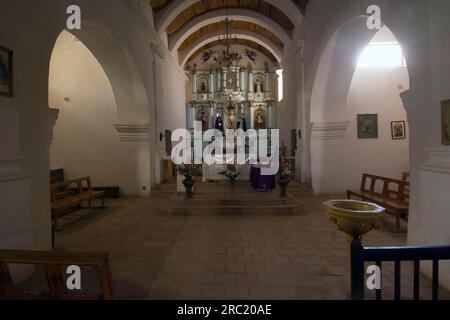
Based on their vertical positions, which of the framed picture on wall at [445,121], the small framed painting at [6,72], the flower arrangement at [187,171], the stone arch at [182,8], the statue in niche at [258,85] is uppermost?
the stone arch at [182,8]

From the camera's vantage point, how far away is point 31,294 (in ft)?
6.77

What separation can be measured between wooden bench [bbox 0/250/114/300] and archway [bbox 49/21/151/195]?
18.8 ft

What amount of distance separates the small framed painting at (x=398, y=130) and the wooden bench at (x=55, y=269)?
8403 millimetres

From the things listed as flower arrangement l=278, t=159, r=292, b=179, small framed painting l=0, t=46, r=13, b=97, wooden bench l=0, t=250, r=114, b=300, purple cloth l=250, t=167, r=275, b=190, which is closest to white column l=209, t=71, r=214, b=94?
purple cloth l=250, t=167, r=275, b=190

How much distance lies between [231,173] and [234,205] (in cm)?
126

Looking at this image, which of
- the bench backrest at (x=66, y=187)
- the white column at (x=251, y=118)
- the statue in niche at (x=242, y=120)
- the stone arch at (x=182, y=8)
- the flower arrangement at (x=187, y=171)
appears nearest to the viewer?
the bench backrest at (x=66, y=187)

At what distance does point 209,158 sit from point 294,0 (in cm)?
564

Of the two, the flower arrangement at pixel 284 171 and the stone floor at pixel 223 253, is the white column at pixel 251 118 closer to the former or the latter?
the flower arrangement at pixel 284 171

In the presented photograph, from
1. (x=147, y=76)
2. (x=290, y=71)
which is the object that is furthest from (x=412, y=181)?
(x=290, y=71)

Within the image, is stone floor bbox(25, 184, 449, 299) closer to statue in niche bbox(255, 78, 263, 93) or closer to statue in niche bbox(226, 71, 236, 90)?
statue in niche bbox(226, 71, 236, 90)

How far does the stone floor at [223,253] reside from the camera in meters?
2.74

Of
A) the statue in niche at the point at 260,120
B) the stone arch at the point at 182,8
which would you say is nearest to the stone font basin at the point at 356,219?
the stone arch at the point at 182,8

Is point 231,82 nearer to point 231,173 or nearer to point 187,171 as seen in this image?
point 231,173

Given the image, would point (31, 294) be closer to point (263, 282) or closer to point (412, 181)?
point (263, 282)
